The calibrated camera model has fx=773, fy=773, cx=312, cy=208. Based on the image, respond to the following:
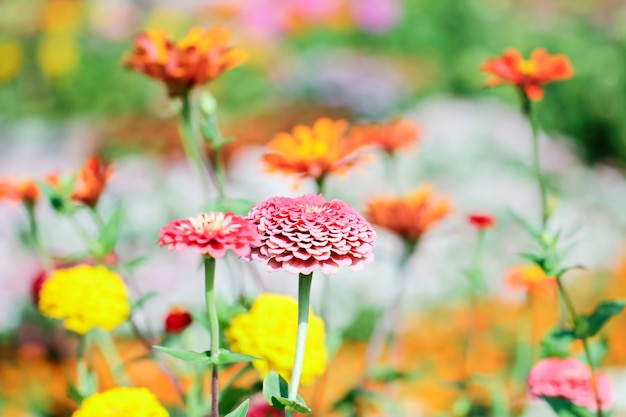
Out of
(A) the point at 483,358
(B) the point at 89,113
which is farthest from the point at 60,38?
(A) the point at 483,358

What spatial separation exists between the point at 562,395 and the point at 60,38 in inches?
187

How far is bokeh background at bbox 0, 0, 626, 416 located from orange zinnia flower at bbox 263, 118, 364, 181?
11.2 inches

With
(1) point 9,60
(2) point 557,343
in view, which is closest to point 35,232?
(2) point 557,343

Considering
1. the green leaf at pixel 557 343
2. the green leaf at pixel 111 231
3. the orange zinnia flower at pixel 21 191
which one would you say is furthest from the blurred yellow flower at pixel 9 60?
the green leaf at pixel 557 343

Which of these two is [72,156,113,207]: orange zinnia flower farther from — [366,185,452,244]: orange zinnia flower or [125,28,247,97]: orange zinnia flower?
[366,185,452,244]: orange zinnia flower

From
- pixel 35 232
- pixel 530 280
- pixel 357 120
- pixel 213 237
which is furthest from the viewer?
pixel 357 120

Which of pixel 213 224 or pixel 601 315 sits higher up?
pixel 213 224

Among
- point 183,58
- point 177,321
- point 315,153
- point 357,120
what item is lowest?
point 357,120

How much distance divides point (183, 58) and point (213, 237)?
0.46 m

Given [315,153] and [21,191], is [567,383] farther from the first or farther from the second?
[21,191]

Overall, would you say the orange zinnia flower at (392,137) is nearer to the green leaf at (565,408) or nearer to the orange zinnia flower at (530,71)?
the orange zinnia flower at (530,71)

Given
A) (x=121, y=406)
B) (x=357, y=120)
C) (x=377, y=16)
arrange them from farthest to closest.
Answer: (x=377, y=16) → (x=357, y=120) → (x=121, y=406)

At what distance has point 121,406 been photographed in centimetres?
92

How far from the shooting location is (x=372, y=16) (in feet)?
18.4
